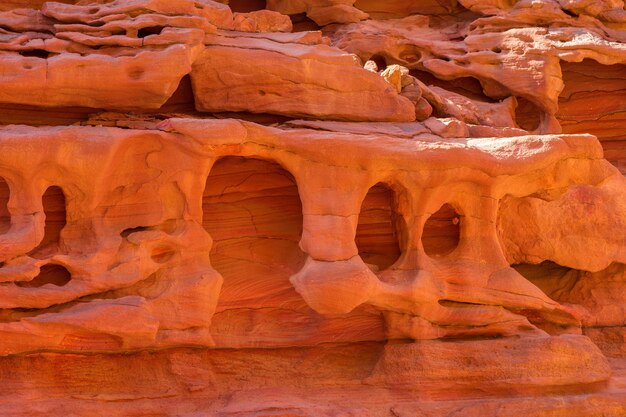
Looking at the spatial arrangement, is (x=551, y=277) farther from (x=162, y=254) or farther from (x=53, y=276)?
(x=53, y=276)

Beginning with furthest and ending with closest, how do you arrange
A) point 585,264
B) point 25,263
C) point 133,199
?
point 585,264 → point 133,199 → point 25,263

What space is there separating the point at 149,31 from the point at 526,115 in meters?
4.46

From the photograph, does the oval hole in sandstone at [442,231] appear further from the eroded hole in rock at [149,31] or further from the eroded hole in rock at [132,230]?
the eroded hole in rock at [149,31]

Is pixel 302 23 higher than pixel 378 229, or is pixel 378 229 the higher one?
pixel 302 23

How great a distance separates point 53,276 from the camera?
6.06 metres

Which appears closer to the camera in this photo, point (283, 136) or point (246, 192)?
point (283, 136)

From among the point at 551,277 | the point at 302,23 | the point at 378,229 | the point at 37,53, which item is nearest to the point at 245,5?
the point at 302,23

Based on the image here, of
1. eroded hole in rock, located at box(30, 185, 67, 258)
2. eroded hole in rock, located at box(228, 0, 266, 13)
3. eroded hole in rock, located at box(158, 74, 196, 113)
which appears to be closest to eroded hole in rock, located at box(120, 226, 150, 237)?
eroded hole in rock, located at box(30, 185, 67, 258)

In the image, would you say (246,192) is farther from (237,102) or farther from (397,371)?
(397,371)

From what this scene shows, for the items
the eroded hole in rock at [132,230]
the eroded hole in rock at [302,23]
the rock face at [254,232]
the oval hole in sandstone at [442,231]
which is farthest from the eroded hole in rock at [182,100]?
the eroded hole in rock at [302,23]

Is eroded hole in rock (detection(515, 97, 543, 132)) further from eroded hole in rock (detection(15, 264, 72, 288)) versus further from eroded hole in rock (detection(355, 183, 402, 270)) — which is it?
eroded hole in rock (detection(15, 264, 72, 288))

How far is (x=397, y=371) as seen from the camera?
6465 mm

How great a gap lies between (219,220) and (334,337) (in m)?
1.38

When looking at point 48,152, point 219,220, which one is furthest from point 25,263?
point 219,220
